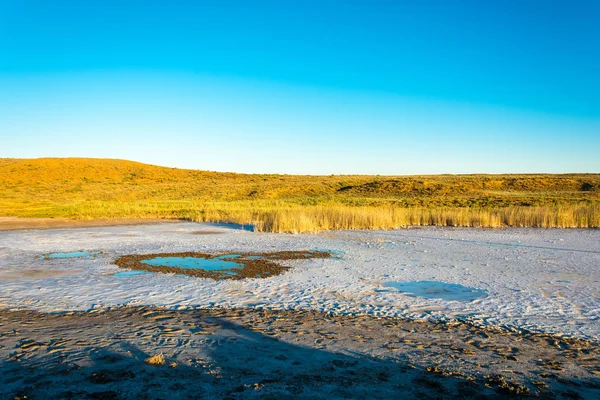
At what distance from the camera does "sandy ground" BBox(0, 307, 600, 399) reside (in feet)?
12.4

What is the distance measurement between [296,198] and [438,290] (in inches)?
1339

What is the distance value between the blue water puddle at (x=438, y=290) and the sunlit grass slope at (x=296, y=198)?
885 centimetres

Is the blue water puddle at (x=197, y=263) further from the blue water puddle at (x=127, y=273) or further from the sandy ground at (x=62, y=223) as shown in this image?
the sandy ground at (x=62, y=223)

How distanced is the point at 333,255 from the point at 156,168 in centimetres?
8199

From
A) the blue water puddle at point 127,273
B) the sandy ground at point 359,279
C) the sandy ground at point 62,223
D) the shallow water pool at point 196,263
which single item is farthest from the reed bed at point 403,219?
the blue water puddle at point 127,273

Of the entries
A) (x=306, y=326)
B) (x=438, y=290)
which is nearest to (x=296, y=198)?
(x=438, y=290)

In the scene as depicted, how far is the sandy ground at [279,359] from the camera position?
12.4ft

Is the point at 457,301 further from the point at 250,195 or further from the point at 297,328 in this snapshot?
the point at 250,195

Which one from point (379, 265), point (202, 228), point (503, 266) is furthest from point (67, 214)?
point (503, 266)

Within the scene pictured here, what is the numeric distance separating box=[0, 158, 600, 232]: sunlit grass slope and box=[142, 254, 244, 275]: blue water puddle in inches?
255

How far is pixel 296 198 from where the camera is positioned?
41406mm

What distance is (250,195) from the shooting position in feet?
150

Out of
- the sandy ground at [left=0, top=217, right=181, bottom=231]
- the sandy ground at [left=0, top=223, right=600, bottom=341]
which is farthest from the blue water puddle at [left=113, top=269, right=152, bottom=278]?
the sandy ground at [left=0, top=217, right=181, bottom=231]

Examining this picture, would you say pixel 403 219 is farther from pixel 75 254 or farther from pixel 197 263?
pixel 75 254
